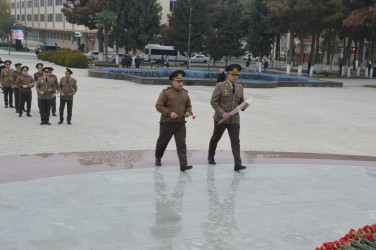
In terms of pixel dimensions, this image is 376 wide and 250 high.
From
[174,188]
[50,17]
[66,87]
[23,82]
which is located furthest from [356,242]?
[50,17]

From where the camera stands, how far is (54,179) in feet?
25.1

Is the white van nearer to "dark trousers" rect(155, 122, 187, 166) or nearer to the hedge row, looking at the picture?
the hedge row

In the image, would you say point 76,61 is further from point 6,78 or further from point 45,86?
point 45,86

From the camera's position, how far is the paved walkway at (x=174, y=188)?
5.49 m

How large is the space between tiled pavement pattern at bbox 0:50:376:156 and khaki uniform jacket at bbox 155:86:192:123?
2340mm

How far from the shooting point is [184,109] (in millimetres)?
8500

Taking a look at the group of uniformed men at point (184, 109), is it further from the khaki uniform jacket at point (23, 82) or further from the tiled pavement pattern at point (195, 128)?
the khaki uniform jacket at point (23, 82)

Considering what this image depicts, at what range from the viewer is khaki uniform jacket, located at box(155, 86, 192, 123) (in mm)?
8359

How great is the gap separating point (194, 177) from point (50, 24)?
83209mm

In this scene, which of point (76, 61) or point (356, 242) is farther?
point (76, 61)

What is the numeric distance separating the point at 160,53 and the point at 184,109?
50021 millimetres

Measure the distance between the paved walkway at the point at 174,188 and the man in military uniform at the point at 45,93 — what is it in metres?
0.47

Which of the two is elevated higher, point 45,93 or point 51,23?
point 51,23

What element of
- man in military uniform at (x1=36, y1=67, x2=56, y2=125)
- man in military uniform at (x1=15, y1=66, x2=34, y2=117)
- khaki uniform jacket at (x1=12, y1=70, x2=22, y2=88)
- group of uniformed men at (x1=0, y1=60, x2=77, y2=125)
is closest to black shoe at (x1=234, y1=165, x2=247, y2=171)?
group of uniformed men at (x1=0, y1=60, x2=77, y2=125)
